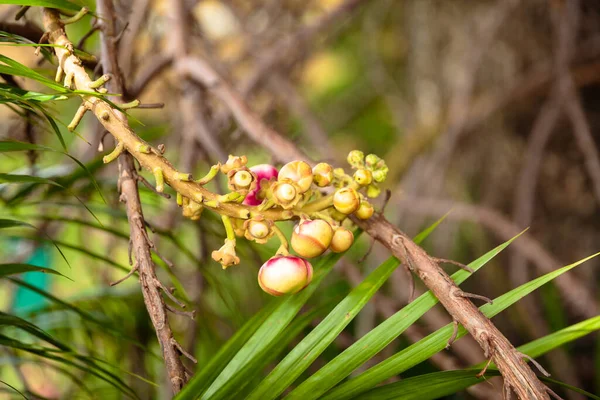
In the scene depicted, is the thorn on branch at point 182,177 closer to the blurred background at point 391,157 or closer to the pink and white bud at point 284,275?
the pink and white bud at point 284,275

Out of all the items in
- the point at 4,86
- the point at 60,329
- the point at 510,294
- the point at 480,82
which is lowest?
the point at 510,294

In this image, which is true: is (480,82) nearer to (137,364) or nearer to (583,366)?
(583,366)

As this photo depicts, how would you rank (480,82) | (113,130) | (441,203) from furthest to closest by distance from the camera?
(480,82) → (441,203) → (113,130)

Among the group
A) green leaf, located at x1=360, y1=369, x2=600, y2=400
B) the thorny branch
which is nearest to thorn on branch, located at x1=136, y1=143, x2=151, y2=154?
the thorny branch

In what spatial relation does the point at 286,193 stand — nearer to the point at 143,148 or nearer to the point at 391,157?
the point at 143,148

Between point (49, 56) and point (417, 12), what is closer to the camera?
point (49, 56)

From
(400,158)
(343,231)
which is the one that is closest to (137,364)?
(343,231)
